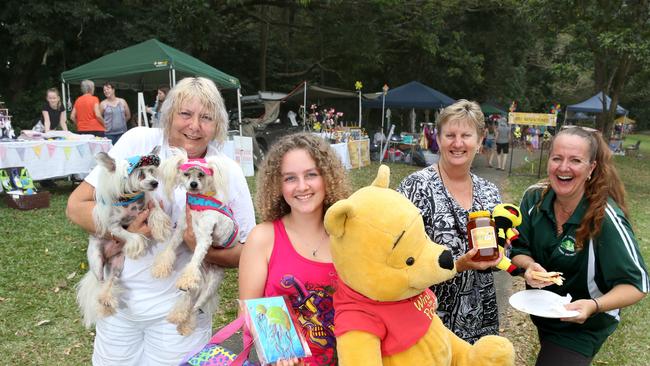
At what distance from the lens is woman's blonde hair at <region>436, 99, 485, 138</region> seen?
101 inches

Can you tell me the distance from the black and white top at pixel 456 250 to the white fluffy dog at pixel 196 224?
3.32 feet

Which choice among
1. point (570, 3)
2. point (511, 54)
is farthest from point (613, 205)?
point (511, 54)

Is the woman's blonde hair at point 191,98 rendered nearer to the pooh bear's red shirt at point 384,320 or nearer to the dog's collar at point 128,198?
the dog's collar at point 128,198

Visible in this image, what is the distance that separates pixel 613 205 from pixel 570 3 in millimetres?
A: 13391

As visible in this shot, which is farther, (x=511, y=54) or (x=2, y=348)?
(x=511, y=54)

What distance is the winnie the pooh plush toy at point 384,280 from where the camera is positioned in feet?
5.59

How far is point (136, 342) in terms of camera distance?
7.48 ft

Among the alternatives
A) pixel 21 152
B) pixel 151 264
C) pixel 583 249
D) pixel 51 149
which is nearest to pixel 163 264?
pixel 151 264

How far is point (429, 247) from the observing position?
1.76m

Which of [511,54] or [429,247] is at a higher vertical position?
[511,54]

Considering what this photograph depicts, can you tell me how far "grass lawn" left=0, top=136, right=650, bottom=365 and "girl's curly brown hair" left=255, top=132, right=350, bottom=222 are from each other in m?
2.68

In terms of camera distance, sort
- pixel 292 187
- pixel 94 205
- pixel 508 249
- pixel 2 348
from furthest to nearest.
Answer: pixel 2 348 → pixel 508 249 → pixel 94 205 → pixel 292 187

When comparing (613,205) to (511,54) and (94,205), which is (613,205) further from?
(511,54)

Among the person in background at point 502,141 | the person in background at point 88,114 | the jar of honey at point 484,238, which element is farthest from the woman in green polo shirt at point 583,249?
the person in background at point 502,141
